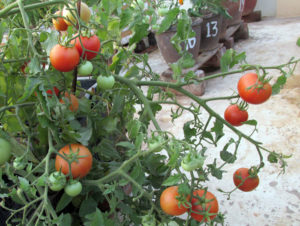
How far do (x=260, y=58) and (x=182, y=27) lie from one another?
206 cm

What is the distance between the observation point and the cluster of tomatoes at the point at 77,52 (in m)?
0.35

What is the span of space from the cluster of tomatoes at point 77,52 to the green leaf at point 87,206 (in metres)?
0.21

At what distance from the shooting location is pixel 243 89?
1.39 feet

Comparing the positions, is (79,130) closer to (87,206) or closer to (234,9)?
(87,206)

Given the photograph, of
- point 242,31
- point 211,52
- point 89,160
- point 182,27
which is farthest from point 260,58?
point 89,160

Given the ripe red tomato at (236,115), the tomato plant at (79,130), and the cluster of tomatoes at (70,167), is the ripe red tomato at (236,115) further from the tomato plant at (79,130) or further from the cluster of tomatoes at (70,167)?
the cluster of tomatoes at (70,167)

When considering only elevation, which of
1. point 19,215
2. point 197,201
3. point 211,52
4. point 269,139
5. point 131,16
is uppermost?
point 131,16

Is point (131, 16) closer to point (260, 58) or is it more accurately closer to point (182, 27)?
point (182, 27)

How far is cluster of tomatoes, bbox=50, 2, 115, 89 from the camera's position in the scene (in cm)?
35

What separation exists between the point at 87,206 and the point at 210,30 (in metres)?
1.93

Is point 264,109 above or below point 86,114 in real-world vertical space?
below

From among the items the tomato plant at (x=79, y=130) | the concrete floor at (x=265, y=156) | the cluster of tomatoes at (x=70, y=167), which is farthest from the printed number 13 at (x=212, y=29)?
the cluster of tomatoes at (x=70, y=167)

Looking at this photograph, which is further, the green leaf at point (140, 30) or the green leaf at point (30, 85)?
the green leaf at point (140, 30)

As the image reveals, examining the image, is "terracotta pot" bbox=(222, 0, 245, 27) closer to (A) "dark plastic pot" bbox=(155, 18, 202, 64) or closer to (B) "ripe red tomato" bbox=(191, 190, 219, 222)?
(A) "dark plastic pot" bbox=(155, 18, 202, 64)
